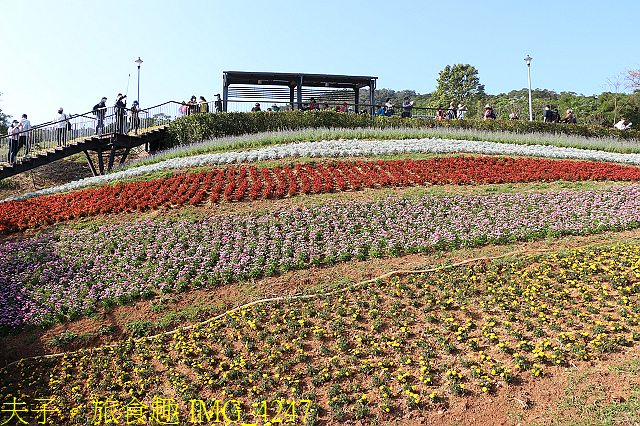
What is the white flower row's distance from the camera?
15211 millimetres

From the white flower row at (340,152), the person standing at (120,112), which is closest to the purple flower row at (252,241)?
the white flower row at (340,152)

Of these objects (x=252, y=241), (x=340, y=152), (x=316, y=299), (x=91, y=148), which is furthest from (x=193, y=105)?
(x=316, y=299)

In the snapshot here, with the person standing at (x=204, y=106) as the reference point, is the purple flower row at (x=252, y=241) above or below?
below

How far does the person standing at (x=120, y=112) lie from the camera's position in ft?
61.3

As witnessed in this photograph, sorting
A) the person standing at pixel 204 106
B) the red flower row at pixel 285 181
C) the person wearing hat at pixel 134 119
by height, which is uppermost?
the person standing at pixel 204 106

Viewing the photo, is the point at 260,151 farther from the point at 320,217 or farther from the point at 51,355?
the point at 51,355

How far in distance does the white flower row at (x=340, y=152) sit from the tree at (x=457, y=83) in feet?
121

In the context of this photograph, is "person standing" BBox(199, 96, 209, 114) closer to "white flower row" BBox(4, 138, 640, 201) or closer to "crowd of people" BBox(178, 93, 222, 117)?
"crowd of people" BBox(178, 93, 222, 117)

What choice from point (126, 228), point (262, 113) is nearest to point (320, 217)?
point (126, 228)

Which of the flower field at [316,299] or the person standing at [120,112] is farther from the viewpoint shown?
the person standing at [120,112]

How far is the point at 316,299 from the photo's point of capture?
762 centimetres

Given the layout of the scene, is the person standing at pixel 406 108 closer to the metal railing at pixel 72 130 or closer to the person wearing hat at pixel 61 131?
the metal railing at pixel 72 130

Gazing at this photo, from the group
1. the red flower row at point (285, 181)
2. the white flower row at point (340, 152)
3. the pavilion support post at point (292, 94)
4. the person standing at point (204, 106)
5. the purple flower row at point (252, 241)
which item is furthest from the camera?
the pavilion support post at point (292, 94)

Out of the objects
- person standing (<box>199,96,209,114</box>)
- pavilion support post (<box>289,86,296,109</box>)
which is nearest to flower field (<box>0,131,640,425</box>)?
person standing (<box>199,96,209,114</box>)
